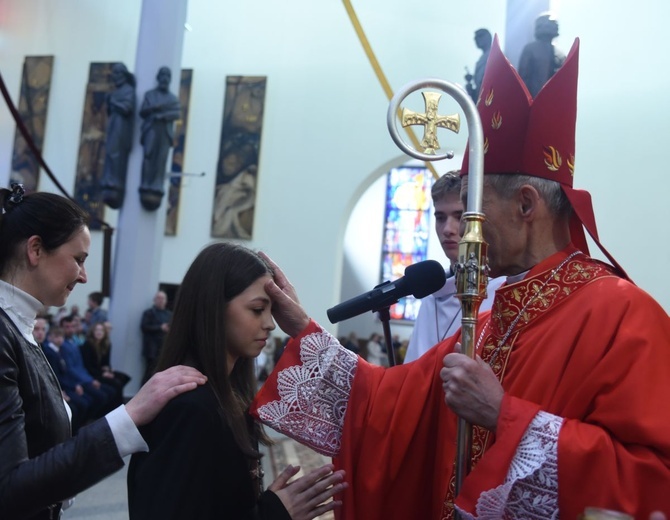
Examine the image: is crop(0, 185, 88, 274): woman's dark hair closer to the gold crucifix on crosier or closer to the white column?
the gold crucifix on crosier

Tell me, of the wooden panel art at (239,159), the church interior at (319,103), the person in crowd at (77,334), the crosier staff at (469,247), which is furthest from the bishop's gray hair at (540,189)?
the wooden panel art at (239,159)

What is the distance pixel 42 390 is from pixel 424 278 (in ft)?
2.93

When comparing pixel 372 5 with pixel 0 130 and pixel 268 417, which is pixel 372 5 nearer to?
pixel 0 130

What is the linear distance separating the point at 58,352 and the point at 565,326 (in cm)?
616

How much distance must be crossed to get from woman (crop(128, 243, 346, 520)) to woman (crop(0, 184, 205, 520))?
66 millimetres

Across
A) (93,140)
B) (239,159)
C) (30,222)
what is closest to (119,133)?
(239,159)

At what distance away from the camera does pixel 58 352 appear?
274 inches

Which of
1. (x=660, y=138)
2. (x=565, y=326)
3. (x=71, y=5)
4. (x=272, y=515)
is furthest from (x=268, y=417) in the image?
(x=71, y=5)

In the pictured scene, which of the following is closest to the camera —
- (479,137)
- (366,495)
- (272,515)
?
(479,137)

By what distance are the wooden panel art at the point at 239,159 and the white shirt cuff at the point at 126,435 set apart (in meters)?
11.0

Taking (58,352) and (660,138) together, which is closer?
(58,352)

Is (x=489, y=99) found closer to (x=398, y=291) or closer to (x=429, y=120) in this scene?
(x=429, y=120)

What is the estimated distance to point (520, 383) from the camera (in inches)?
61.9

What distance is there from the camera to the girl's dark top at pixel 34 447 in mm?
1465
